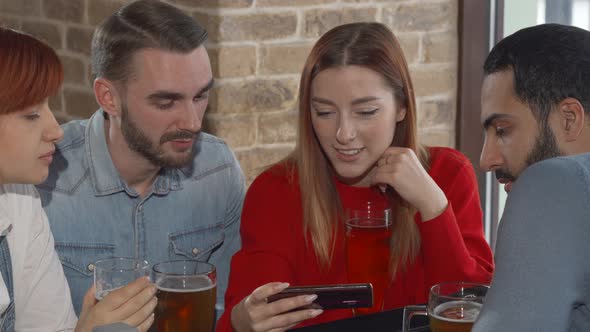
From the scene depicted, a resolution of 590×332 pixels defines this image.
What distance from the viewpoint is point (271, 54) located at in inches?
115

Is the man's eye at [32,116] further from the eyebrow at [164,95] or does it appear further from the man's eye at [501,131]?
the man's eye at [501,131]

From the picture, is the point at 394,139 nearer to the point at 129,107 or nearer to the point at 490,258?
the point at 490,258

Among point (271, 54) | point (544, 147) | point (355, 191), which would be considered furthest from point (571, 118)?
point (271, 54)

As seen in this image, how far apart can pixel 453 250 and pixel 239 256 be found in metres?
0.53

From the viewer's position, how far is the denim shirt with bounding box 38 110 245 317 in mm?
2266

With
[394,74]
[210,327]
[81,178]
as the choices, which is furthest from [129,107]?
[210,327]

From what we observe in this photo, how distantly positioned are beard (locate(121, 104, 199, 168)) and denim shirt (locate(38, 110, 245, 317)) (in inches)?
3.8

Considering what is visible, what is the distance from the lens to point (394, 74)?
2275 millimetres

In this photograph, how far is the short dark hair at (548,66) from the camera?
1.74m

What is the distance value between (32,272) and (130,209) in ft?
1.44

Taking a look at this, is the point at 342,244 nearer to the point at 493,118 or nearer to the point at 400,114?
the point at 400,114

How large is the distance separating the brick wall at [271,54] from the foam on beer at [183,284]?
1.38 meters

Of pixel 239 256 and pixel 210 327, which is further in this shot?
pixel 239 256

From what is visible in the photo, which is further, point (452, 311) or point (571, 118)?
point (571, 118)
